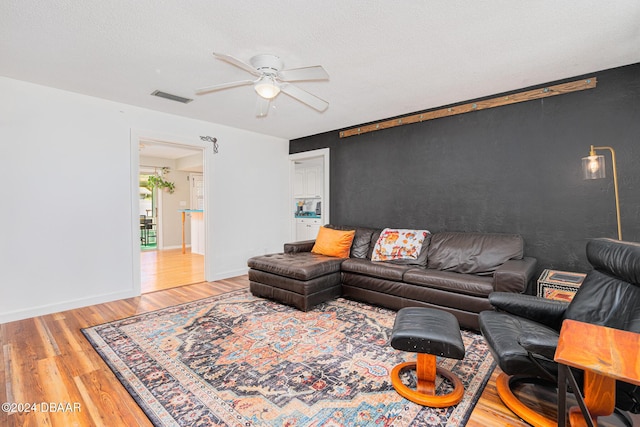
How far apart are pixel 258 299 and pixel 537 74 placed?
393 cm

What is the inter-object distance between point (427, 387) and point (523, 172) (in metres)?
2.67

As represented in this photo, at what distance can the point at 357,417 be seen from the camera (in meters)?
1.68

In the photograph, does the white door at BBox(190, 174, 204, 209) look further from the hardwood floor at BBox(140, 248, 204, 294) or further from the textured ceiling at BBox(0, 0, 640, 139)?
the textured ceiling at BBox(0, 0, 640, 139)

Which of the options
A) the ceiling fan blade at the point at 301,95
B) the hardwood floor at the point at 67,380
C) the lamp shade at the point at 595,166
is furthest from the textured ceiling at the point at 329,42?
the hardwood floor at the point at 67,380

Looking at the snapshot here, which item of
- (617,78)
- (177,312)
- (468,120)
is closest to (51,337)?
(177,312)

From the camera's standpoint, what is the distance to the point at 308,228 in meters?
6.69

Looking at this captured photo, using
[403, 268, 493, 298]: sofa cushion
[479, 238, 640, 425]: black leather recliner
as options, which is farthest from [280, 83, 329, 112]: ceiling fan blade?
[479, 238, 640, 425]: black leather recliner

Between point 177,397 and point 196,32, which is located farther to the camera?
point 196,32

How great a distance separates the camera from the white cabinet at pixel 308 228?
6.52 m

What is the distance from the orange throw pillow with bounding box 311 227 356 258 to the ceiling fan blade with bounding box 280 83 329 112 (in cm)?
185

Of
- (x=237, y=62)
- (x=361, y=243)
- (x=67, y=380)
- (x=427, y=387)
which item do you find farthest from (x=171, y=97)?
(x=427, y=387)

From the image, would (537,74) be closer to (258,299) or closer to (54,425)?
(258,299)

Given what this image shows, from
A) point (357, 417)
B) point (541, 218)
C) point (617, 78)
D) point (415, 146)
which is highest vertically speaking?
point (617, 78)

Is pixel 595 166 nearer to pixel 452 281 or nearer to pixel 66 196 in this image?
pixel 452 281
